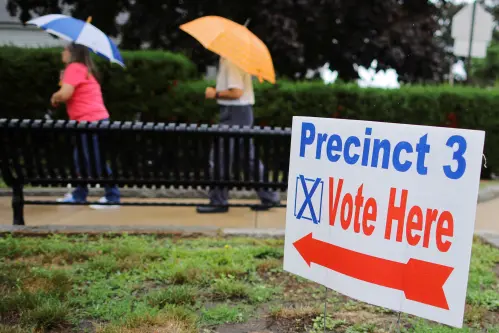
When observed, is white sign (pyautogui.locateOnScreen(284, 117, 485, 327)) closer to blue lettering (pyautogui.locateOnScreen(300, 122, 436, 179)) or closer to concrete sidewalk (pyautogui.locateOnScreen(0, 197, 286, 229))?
blue lettering (pyautogui.locateOnScreen(300, 122, 436, 179))

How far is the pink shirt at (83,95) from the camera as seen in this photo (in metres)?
6.33

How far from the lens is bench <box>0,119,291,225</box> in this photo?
5.41m

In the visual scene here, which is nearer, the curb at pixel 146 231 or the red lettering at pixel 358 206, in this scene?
the red lettering at pixel 358 206

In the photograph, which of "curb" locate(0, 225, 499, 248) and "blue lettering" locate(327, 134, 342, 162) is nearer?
"blue lettering" locate(327, 134, 342, 162)

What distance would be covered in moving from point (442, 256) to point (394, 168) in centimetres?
43

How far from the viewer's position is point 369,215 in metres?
2.73

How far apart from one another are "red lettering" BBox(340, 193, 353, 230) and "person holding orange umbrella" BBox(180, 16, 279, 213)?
301 cm

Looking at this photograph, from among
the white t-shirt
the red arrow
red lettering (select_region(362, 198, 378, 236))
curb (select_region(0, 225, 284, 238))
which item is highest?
the white t-shirt

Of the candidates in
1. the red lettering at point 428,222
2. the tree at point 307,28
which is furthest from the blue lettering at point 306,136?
the tree at point 307,28

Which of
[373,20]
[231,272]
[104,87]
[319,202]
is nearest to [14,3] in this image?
[104,87]

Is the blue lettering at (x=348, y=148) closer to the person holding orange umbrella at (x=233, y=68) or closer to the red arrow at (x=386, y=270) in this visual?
the red arrow at (x=386, y=270)

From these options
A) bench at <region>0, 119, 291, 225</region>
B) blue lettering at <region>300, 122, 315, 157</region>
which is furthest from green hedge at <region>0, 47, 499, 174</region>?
blue lettering at <region>300, 122, 315, 157</region>

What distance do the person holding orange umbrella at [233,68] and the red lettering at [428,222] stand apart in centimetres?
336

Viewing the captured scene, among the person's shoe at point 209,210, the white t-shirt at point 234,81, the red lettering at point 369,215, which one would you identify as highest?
the white t-shirt at point 234,81
